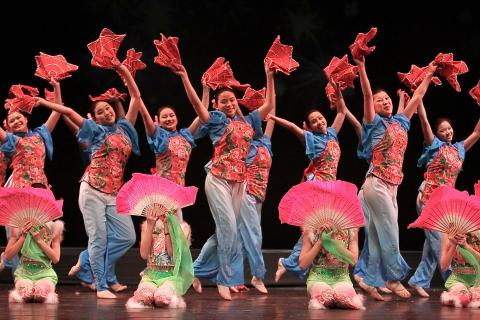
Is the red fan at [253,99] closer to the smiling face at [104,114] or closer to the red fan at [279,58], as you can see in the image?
the red fan at [279,58]

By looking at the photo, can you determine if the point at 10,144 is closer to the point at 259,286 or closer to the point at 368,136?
the point at 259,286

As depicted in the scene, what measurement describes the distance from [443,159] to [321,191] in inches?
72.7

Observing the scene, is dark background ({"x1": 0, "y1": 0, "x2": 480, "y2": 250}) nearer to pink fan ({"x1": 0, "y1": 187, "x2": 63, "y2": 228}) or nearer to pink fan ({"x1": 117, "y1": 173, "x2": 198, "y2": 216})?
pink fan ({"x1": 0, "y1": 187, "x2": 63, "y2": 228})

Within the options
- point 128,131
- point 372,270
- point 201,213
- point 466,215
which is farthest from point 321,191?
point 201,213

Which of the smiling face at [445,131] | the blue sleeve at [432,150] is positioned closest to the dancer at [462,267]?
the blue sleeve at [432,150]

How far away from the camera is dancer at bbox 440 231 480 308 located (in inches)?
222

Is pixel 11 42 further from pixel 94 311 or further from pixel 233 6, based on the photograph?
pixel 94 311

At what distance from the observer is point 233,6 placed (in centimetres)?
897

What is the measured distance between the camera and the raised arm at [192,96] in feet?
20.0

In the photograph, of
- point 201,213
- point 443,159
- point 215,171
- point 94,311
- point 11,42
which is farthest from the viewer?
point 201,213

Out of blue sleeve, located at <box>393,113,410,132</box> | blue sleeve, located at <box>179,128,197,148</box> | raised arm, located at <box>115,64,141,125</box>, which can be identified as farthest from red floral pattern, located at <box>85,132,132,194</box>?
blue sleeve, located at <box>393,113,410,132</box>

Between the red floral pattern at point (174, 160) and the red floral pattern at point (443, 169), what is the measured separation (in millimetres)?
1741

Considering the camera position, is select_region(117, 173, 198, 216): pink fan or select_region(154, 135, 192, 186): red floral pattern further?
select_region(154, 135, 192, 186): red floral pattern

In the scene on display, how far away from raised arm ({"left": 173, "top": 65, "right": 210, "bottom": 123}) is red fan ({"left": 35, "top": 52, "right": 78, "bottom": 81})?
0.94 meters
